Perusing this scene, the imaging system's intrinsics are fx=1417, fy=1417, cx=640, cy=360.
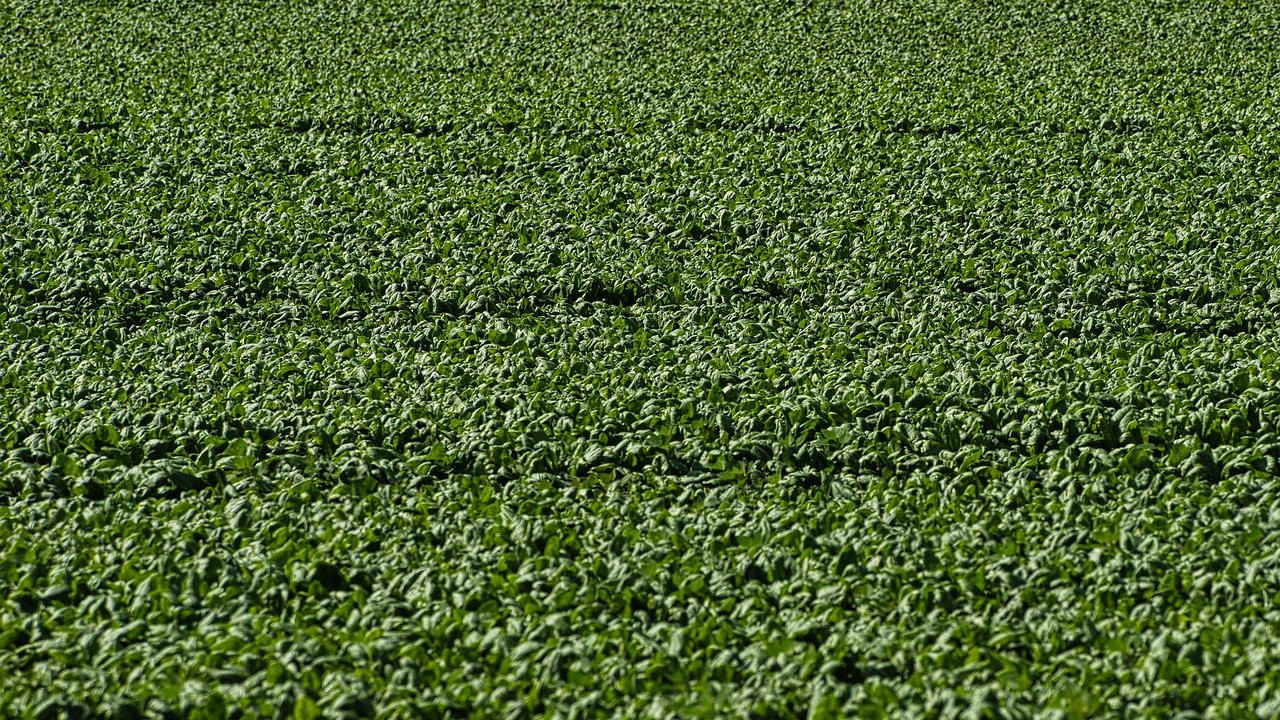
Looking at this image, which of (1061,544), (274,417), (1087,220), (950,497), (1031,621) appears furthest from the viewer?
(1087,220)

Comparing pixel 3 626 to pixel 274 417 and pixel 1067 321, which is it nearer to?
pixel 274 417

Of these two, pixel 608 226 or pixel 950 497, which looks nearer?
pixel 950 497

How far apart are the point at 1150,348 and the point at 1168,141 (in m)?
2.32

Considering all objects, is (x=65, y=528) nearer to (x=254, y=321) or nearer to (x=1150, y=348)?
(x=254, y=321)

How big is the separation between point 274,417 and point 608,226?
192 cm

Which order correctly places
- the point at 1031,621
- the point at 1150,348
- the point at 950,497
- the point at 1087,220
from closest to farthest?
the point at 1031,621, the point at 950,497, the point at 1150,348, the point at 1087,220

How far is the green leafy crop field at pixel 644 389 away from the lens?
2.94 metres

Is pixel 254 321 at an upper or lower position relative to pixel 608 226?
lower

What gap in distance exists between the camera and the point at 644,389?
4.13 metres

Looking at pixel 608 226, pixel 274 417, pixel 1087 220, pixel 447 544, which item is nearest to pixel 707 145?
pixel 608 226

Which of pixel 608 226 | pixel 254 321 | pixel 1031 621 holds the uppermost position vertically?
pixel 608 226

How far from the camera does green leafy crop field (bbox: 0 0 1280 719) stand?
2936 millimetres

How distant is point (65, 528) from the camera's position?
3.46m

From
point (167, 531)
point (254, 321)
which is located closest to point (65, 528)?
point (167, 531)
